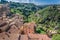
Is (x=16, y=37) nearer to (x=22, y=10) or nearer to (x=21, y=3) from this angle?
(x=22, y=10)

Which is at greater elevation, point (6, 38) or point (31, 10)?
point (6, 38)

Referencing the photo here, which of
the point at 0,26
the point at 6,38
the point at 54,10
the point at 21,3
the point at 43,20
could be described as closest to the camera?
the point at 6,38

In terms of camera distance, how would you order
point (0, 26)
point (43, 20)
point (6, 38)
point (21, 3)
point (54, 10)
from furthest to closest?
point (21, 3)
point (54, 10)
point (43, 20)
point (0, 26)
point (6, 38)

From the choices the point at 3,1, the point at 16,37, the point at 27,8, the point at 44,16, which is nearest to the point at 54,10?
the point at 44,16

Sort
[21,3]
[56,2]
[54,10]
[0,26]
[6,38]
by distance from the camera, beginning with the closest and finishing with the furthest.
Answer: [6,38] → [0,26] → [54,10] → [56,2] → [21,3]

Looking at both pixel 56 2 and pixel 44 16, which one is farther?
pixel 56 2

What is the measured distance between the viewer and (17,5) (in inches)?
477

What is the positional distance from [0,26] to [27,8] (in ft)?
22.1

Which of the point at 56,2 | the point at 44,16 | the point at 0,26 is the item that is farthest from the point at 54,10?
the point at 0,26

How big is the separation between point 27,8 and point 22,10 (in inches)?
25.2

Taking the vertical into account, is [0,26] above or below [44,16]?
above

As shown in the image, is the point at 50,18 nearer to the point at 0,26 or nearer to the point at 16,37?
the point at 0,26

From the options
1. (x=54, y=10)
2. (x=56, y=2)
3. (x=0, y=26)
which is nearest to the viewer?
(x=0, y=26)

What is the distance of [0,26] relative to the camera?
5.36 m
